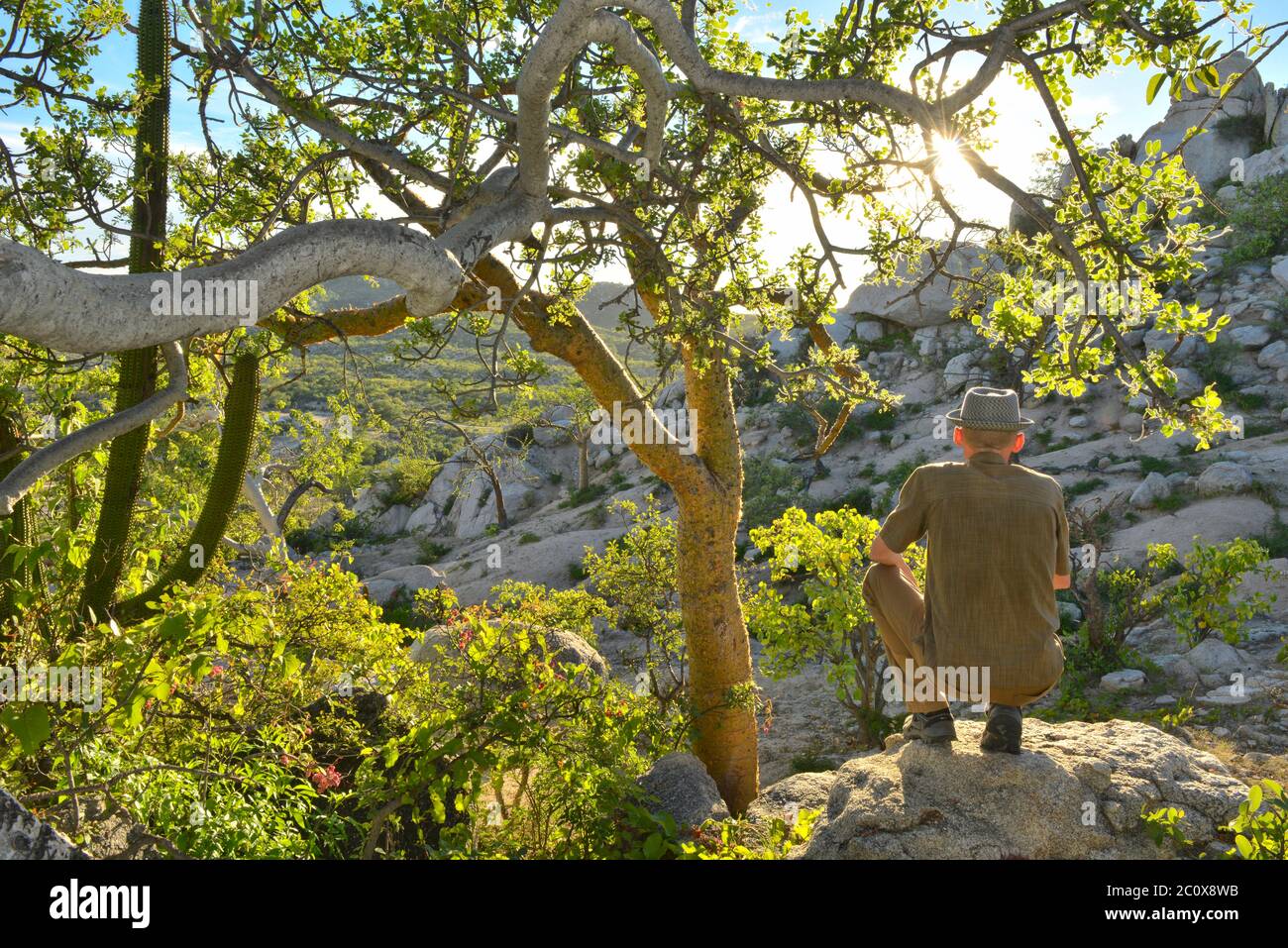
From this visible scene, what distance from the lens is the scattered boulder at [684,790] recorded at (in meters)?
5.03

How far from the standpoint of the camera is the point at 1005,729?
3729mm

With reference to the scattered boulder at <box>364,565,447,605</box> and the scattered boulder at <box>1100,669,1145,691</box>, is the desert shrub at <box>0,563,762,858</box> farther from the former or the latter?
the scattered boulder at <box>364,565,447,605</box>

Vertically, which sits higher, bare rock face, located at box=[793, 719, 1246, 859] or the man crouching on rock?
the man crouching on rock

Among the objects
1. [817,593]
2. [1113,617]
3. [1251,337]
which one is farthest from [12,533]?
[1251,337]

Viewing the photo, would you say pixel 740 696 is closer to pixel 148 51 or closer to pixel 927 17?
pixel 927 17

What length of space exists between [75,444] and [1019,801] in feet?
12.6

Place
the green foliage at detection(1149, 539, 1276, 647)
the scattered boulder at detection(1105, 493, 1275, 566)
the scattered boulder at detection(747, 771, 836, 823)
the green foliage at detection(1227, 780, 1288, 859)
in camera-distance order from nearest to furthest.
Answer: the green foliage at detection(1227, 780, 1288, 859), the scattered boulder at detection(747, 771, 836, 823), the green foliage at detection(1149, 539, 1276, 647), the scattered boulder at detection(1105, 493, 1275, 566)

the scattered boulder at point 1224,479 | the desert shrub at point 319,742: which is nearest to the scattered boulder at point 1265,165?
the scattered boulder at point 1224,479

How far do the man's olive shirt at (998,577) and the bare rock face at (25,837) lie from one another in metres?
3.09

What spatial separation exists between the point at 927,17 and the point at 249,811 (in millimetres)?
5027

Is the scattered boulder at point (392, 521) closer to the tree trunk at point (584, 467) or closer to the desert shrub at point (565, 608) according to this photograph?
the tree trunk at point (584, 467)

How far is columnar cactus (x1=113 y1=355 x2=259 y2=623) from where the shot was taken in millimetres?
6109

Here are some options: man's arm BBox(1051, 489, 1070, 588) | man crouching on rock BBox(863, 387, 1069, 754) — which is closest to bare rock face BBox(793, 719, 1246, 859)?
man crouching on rock BBox(863, 387, 1069, 754)

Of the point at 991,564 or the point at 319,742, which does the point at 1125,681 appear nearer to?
the point at 991,564
